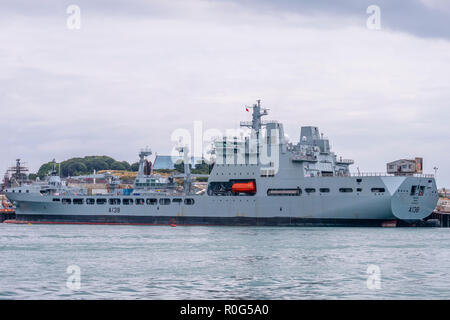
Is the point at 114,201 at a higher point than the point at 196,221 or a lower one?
higher

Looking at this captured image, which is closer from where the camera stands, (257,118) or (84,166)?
(257,118)

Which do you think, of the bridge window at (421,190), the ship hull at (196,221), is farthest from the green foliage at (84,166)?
the bridge window at (421,190)

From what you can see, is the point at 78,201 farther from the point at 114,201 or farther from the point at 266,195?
the point at 266,195

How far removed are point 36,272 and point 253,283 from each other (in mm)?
8173

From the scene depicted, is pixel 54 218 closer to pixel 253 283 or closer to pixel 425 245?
pixel 425 245

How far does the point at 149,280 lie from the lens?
776 inches

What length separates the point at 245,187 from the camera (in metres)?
49.8

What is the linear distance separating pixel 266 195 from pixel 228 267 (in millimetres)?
26436

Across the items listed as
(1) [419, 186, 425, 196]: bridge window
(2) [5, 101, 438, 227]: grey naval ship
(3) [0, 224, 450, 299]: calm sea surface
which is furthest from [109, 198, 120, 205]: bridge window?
(1) [419, 186, 425, 196]: bridge window

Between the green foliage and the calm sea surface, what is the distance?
99.0 metres

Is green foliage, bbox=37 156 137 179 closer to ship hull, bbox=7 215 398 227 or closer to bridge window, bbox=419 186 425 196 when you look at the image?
ship hull, bbox=7 215 398 227

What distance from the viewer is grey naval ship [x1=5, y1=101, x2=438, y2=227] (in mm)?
46219

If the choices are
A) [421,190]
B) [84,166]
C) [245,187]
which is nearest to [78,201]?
[245,187]
